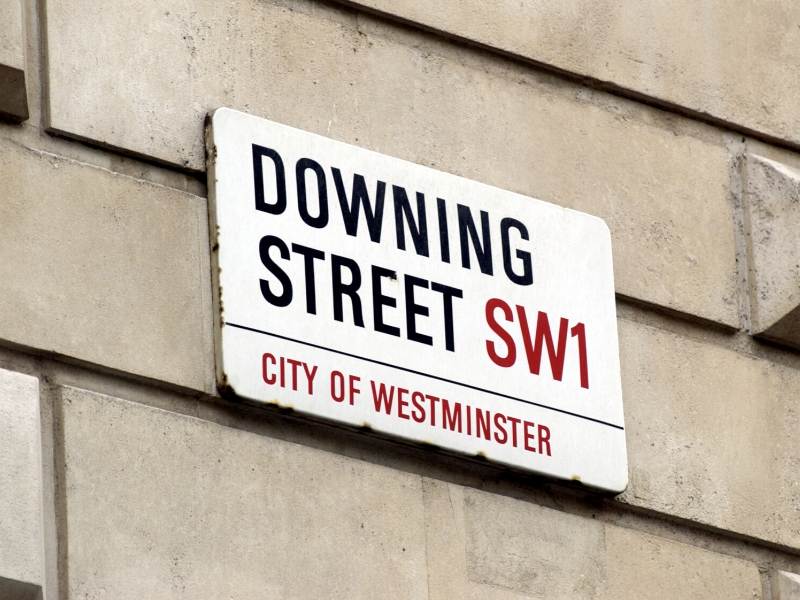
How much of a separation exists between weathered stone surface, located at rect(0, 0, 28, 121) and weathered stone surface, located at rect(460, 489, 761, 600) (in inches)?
44.9

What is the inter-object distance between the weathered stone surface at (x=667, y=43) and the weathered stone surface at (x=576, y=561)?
1.03m

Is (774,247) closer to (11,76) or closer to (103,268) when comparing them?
(103,268)

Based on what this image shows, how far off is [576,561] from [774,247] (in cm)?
104

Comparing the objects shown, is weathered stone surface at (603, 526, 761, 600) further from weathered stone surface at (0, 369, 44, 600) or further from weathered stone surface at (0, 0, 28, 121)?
weathered stone surface at (0, 0, 28, 121)

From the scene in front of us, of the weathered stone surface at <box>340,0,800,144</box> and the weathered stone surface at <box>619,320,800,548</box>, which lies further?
the weathered stone surface at <box>340,0,800,144</box>

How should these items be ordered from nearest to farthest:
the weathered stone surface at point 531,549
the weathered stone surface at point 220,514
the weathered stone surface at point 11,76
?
the weathered stone surface at point 220,514, the weathered stone surface at point 11,76, the weathered stone surface at point 531,549

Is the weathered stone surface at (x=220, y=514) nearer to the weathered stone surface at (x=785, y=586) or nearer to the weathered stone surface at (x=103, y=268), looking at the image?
the weathered stone surface at (x=103, y=268)

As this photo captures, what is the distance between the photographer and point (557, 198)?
19.9ft

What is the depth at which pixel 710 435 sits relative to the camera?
6082mm

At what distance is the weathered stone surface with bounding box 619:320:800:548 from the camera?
19.6 ft

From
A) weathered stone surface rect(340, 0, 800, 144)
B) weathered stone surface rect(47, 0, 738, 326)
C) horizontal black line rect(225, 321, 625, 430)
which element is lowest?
horizontal black line rect(225, 321, 625, 430)

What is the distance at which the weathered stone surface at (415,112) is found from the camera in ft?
18.1

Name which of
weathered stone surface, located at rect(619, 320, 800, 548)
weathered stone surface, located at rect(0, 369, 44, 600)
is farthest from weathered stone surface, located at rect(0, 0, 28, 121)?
weathered stone surface, located at rect(619, 320, 800, 548)

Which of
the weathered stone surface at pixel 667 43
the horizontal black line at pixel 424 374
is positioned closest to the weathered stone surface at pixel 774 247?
the weathered stone surface at pixel 667 43
